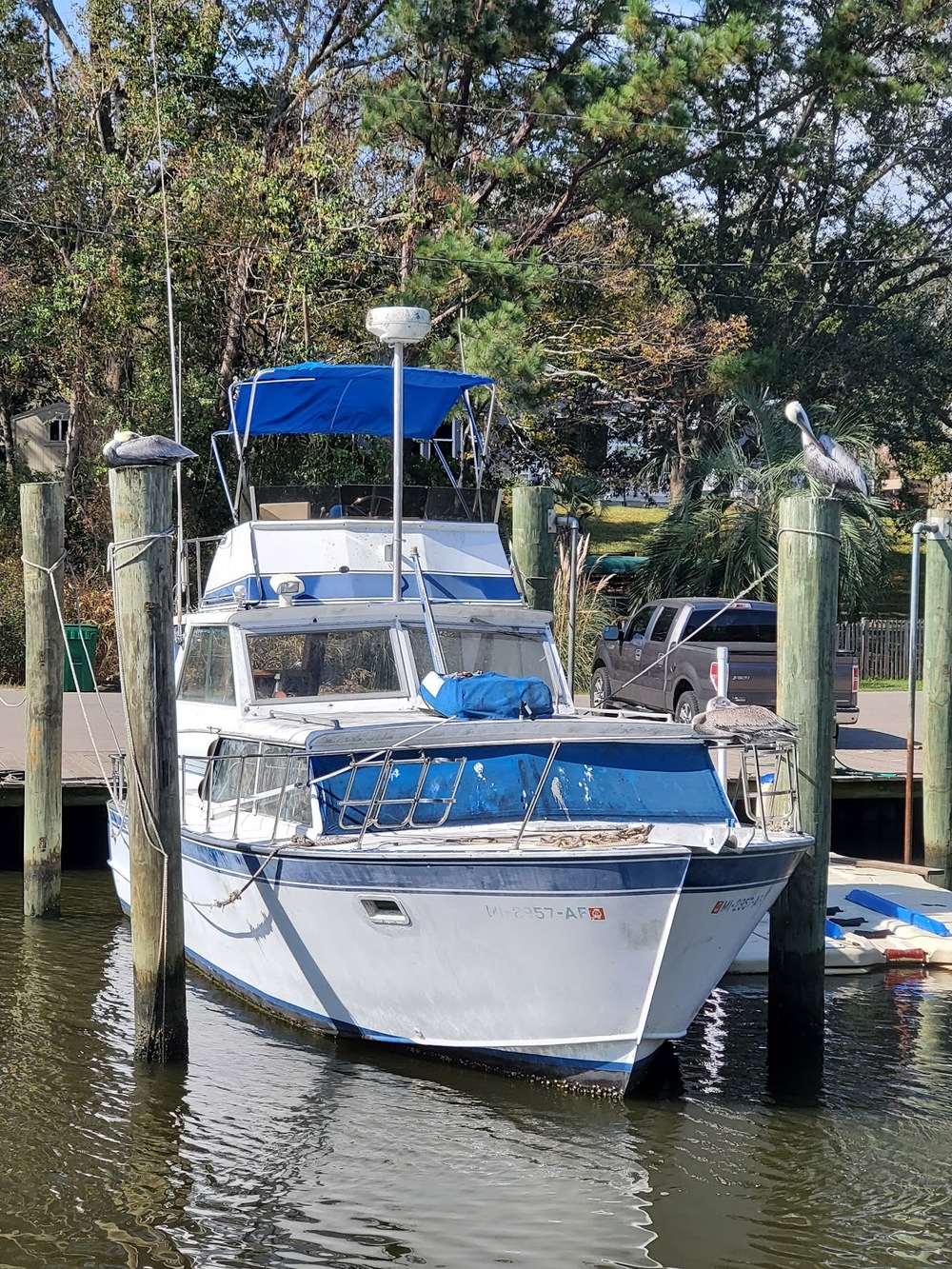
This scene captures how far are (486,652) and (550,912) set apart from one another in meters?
3.58

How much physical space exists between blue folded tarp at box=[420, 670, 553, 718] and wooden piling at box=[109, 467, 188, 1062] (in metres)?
2.01

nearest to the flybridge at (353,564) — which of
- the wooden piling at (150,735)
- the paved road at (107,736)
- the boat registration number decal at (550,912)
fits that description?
the wooden piling at (150,735)

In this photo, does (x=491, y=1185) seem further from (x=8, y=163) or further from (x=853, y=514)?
(x=8, y=163)

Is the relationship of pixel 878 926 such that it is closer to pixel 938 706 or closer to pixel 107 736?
pixel 938 706

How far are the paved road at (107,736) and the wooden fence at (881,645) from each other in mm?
4381

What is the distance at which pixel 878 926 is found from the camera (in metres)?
12.7

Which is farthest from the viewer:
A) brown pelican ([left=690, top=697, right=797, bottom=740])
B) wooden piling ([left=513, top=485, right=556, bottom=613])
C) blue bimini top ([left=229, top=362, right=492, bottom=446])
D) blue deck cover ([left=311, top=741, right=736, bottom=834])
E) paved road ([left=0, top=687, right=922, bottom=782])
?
paved road ([left=0, top=687, right=922, bottom=782])

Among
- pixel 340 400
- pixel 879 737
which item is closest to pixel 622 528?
pixel 879 737

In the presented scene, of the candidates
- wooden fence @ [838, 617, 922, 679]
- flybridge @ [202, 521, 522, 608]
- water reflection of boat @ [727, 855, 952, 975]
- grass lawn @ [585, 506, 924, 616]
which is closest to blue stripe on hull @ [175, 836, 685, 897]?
flybridge @ [202, 521, 522, 608]

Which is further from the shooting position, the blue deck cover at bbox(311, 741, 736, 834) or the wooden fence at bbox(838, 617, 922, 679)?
the wooden fence at bbox(838, 617, 922, 679)

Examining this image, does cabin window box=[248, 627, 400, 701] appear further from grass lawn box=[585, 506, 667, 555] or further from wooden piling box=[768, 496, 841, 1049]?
grass lawn box=[585, 506, 667, 555]

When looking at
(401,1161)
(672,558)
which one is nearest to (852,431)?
(672,558)

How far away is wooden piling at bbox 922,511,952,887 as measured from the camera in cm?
1424

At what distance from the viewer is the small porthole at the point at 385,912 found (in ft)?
30.0
